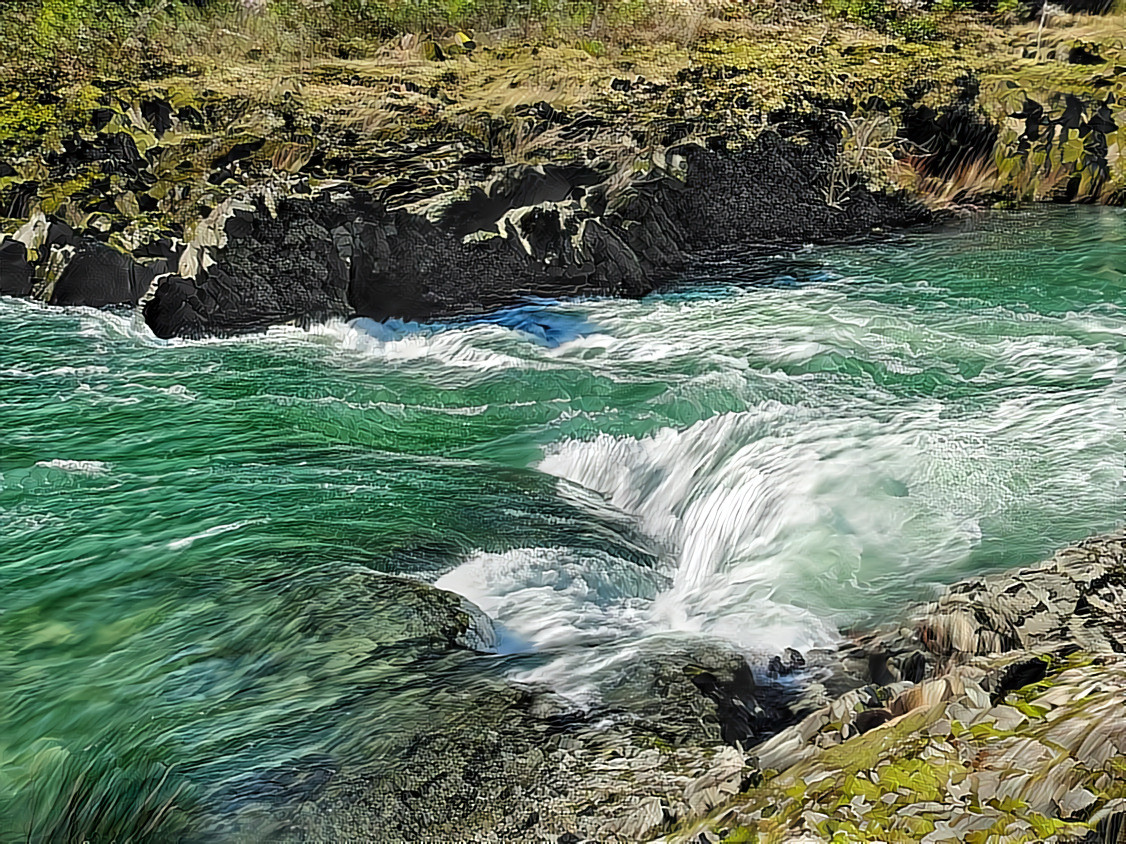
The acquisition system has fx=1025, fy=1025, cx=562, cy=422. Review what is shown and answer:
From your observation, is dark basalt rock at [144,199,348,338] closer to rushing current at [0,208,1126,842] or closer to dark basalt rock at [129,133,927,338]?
dark basalt rock at [129,133,927,338]

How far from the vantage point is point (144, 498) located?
3488mm

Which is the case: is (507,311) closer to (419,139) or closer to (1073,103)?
(419,139)

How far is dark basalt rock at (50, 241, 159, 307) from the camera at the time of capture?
5.42 meters

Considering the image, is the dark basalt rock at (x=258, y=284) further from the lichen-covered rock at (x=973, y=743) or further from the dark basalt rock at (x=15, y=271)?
the lichen-covered rock at (x=973, y=743)

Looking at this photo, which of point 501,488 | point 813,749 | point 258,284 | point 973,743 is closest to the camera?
point 973,743

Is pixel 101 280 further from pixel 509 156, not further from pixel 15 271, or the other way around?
pixel 509 156

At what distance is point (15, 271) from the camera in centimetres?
555

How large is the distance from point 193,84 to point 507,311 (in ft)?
12.3

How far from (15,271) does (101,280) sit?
1.74ft

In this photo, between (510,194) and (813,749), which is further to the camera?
(510,194)

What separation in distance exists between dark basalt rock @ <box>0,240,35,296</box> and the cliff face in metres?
0.01

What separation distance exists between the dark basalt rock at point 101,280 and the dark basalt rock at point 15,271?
20 cm

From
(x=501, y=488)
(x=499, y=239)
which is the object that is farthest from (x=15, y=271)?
(x=501, y=488)

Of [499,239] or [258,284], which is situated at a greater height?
[499,239]
